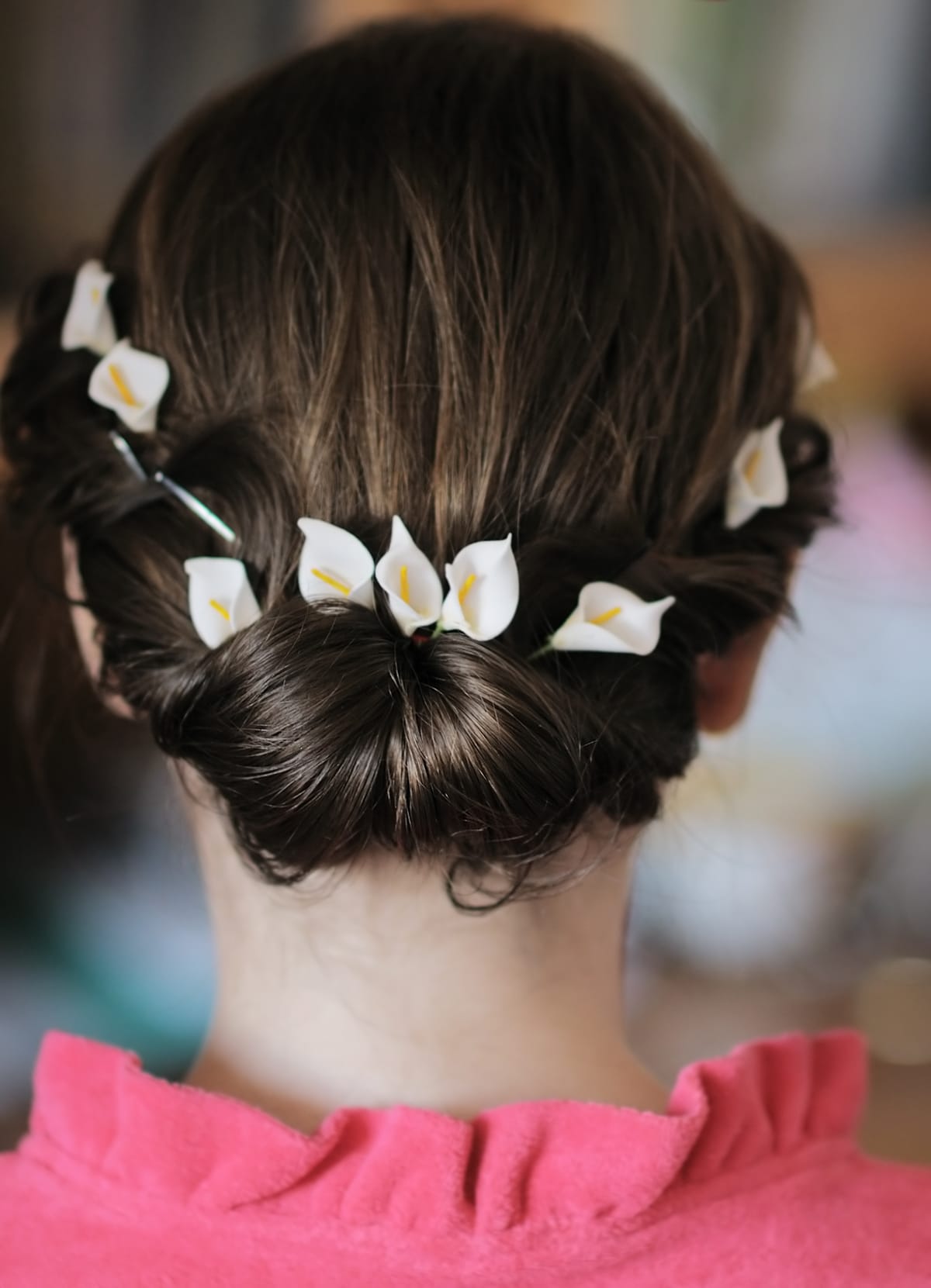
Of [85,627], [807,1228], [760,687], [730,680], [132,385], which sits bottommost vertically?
[760,687]

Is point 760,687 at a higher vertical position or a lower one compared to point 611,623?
lower

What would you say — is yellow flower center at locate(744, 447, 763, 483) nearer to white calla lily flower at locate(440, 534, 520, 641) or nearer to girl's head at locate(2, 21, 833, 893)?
girl's head at locate(2, 21, 833, 893)

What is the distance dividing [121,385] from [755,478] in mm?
309

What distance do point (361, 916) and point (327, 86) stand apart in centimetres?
41

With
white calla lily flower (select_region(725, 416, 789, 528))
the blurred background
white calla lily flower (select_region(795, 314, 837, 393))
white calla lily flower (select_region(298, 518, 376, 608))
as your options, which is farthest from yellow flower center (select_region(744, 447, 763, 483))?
the blurred background

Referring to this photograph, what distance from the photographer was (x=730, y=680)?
2.28ft

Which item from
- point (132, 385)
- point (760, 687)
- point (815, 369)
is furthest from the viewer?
point (760, 687)

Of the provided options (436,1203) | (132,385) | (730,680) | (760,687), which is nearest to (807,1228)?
(436,1203)

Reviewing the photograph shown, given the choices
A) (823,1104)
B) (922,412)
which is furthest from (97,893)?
(922,412)

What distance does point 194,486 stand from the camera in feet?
1.90

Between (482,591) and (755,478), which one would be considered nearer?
(482,591)

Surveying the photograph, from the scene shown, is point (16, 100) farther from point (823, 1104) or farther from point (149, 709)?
point (823, 1104)

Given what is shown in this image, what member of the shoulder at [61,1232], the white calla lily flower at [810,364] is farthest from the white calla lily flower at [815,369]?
the shoulder at [61,1232]

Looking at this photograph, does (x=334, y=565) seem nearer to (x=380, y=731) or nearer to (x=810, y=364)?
(x=380, y=731)
